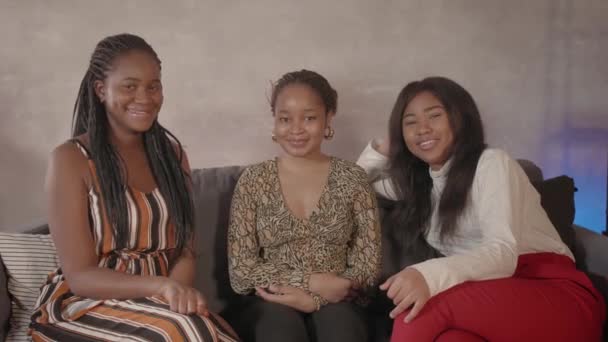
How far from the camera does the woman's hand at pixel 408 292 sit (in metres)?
1.32

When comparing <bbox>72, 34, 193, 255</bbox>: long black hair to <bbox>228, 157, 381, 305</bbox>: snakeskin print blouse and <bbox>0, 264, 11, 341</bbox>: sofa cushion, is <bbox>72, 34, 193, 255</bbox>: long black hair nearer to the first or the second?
<bbox>228, 157, 381, 305</bbox>: snakeskin print blouse

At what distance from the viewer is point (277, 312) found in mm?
1539

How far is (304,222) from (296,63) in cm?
82

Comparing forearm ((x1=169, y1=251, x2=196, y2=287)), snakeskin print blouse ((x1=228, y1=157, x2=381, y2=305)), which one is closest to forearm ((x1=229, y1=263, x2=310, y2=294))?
snakeskin print blouse ((x1=228, y1=157, x2=381, y2=305))

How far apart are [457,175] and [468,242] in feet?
0.68

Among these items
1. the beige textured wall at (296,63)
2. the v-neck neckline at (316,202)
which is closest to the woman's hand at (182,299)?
the v-neck neckline at (316,202)

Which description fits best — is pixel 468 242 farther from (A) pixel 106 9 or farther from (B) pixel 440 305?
(A) pixel 106 9

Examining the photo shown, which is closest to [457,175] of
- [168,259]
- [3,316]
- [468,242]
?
[468,242]

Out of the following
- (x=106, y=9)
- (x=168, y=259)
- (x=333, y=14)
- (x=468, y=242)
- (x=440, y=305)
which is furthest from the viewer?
(x=333, y=14)

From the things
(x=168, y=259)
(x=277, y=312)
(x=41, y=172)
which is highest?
(x=41, y=172)

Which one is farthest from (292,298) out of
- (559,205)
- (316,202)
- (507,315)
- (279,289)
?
(559,205)

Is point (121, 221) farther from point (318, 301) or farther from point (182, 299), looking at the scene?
point (318, 301)

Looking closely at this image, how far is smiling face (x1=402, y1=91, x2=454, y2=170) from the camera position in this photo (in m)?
1.71

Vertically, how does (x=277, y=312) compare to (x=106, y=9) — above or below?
below
